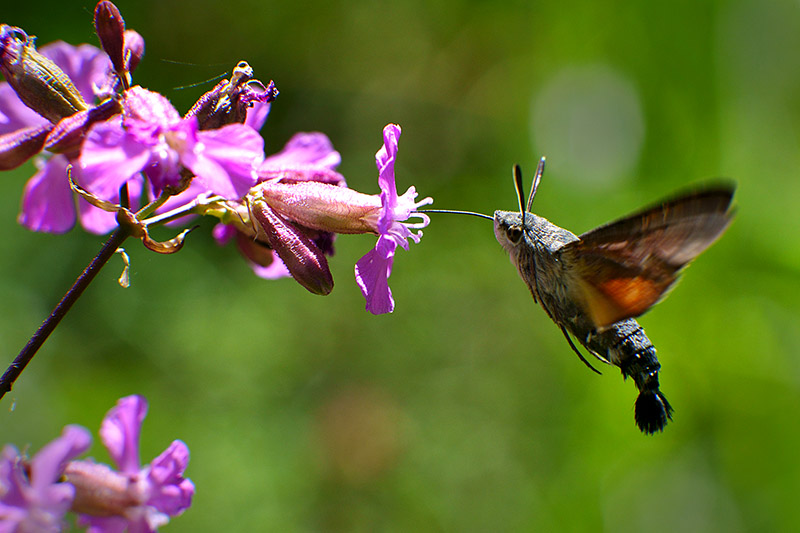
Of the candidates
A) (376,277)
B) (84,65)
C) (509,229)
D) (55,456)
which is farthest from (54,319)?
(509,229)

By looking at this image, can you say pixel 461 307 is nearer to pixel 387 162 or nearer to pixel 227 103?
pixel 387 162

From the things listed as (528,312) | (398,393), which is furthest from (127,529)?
(528,312)

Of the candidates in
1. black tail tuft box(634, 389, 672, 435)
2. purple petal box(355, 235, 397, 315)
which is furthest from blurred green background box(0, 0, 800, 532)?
purple petal box(355, 235, 397, 315)

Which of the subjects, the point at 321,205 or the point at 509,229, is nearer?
the point at 321,205

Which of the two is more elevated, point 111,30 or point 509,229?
point 509,229

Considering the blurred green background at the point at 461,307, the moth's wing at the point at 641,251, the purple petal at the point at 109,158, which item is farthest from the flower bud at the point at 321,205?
the blurred green background at the point at 461,307

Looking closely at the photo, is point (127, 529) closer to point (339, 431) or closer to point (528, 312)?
point (339, 431)

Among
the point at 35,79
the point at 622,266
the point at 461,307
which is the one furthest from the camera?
the point at 461,307

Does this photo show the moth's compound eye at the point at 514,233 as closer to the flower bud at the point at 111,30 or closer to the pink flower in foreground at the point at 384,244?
the pink flower in foreground at the point at 384,244
